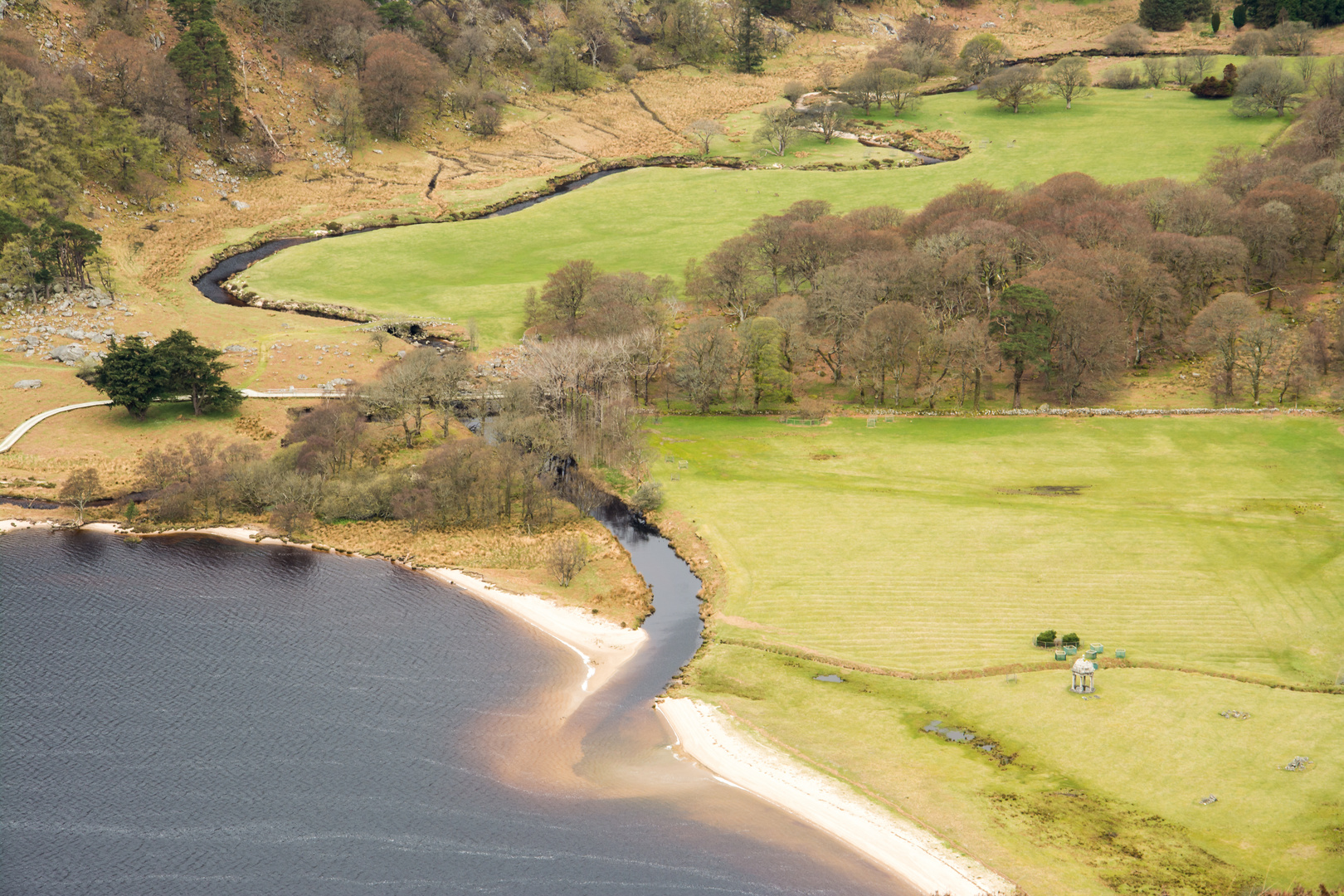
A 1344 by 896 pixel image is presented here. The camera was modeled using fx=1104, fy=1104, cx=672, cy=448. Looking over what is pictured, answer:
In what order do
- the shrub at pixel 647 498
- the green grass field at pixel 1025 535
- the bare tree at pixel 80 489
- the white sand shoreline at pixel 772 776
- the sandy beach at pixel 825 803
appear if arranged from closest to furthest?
the sandy beach at pixel 825 803 → the white sand shoreline at pixel 772 776 → the green grass field at pixel 1025 535 → the bare tree at pixel 80 489 → the shrub at pixel 647 498

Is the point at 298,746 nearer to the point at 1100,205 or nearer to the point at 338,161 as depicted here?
the point at 1100,205

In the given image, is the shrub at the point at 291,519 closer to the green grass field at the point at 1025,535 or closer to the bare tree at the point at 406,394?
the bare tree at the point at 406,394

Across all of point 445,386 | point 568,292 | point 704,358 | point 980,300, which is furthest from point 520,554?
point 980,300

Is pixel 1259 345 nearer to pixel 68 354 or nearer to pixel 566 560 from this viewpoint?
pixel 566 560

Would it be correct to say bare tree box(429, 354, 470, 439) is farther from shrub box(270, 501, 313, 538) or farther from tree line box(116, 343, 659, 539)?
shrub box(270, 501, 313, 538)

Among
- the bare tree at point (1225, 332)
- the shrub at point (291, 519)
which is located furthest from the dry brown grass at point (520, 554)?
the bare tree at point (1225, 332)

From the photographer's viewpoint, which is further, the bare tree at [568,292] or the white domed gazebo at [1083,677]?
the bare tree at [568,292]
